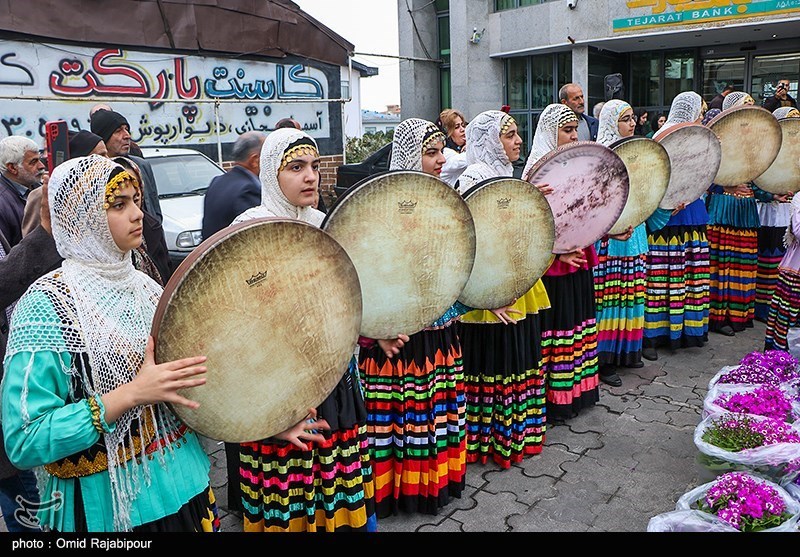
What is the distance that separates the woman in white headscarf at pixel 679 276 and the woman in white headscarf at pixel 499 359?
6.17 feet

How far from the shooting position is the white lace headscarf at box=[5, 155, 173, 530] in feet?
5.68

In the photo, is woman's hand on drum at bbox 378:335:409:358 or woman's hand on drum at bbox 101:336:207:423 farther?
woman's hand on drum at bbox 378:335:409:358

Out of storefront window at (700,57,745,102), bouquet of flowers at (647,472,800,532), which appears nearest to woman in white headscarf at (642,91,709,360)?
bouquet of flowers at (647,472,800,532)

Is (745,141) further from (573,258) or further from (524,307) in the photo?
(524,307)

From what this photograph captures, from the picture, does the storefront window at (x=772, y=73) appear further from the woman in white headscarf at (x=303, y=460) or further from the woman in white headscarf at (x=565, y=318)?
the woman in white headscarf at (x=303, y=460)

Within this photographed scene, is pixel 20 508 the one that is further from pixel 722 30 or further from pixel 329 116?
pixel 722 30

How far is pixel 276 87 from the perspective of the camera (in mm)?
14836

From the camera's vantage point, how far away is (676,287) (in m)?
5.37

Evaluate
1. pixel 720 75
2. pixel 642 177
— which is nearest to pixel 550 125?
pixel 642 177

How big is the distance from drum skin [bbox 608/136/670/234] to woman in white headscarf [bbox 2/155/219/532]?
3333mm

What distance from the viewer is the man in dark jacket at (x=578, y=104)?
6.14 metres

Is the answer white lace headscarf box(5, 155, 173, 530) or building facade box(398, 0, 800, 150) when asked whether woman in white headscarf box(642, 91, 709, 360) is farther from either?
building facade box(398, 0, 800, 150)

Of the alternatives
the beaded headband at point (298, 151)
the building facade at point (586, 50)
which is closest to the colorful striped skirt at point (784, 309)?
the beaded headband at point (298, 151)

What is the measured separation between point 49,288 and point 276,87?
45.6 ft
